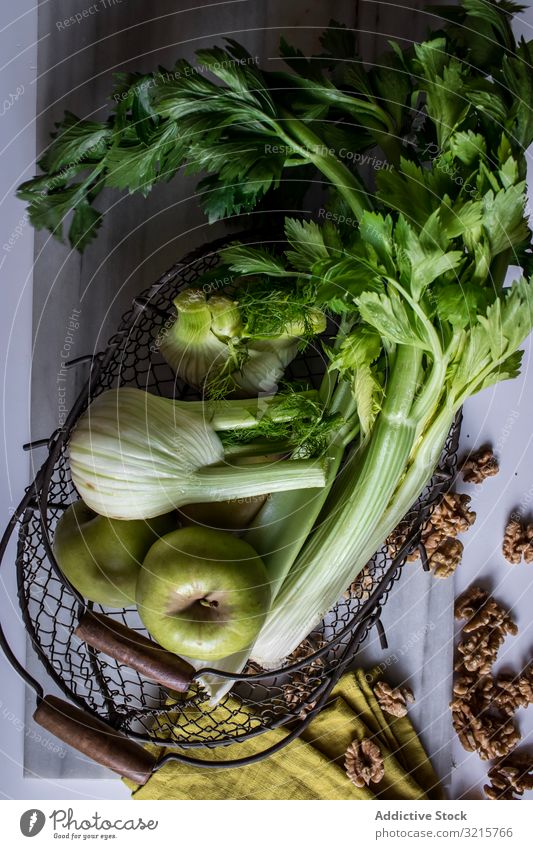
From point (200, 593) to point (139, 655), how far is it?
11 cm

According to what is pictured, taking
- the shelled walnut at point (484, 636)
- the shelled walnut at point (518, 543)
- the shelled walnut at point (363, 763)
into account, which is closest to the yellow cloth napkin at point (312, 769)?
the shelled walnut at point (363, 763)

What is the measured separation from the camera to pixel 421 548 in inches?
35.3

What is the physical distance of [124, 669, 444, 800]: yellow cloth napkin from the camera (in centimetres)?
90

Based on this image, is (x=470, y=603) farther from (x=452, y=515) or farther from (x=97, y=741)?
(x=97, y=741)

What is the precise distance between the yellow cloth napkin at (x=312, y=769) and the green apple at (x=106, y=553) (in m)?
0.28

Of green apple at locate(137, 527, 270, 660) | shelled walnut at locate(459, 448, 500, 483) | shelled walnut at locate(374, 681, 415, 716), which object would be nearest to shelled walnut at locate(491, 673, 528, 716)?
shelled walnut at locate(374, 681, 415, 716)

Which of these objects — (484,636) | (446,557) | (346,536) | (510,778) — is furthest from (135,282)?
(510,778)

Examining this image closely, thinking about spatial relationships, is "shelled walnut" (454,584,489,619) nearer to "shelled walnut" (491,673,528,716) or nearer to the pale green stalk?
"shelled walnut" (491,673,528,716)

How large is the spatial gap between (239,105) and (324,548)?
0.44m

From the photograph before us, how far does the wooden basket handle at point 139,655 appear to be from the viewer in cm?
74

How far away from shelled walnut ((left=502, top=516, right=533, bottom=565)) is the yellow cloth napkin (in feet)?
0.76

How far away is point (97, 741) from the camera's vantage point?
756 millimetres
